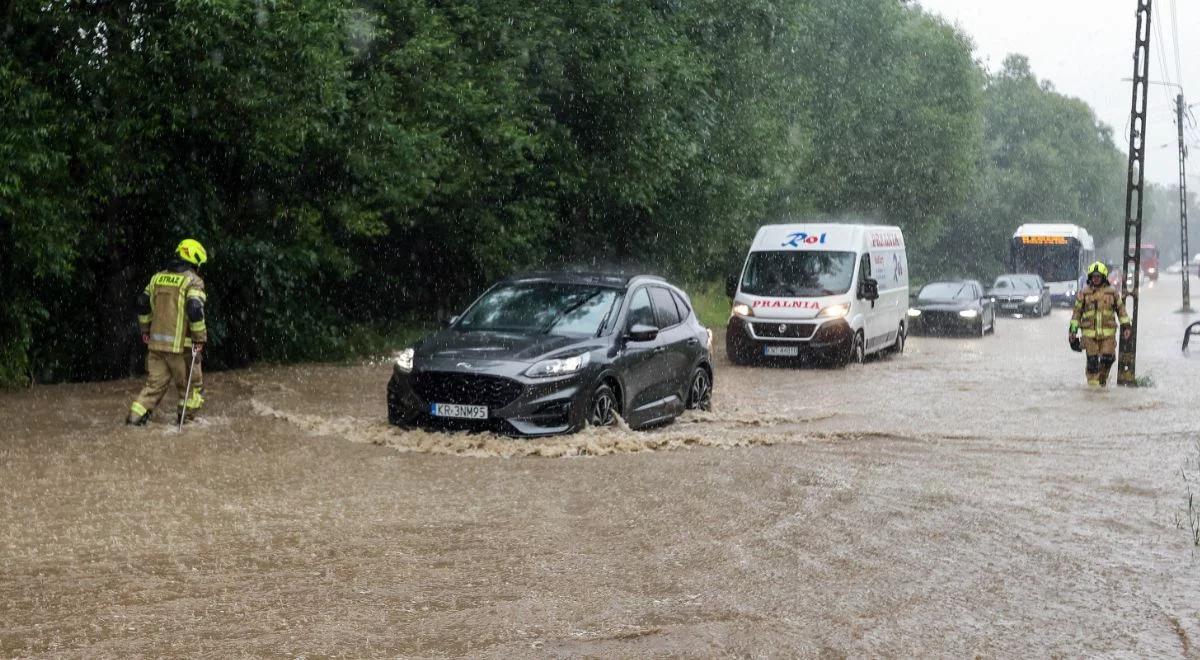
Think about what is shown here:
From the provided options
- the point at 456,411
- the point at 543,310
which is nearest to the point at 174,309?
the point at 456,411

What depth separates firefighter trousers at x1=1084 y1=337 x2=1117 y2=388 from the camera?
62.0ft

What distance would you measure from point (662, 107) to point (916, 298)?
416 inches

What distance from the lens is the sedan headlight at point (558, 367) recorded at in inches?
452

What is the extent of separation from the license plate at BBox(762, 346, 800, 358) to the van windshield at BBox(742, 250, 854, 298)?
2.99 ft

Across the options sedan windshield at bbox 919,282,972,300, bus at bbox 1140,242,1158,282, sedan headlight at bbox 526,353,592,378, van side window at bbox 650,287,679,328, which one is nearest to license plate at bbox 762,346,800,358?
van side window at bbox 650,287,679,328

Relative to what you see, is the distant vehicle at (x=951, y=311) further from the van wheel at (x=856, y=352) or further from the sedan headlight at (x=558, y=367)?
the sedan headlight at (x=558, y=367)

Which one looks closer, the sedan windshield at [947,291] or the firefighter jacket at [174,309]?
the firefighter jacket at [174,309]

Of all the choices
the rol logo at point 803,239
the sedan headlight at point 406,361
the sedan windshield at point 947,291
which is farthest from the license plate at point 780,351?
the sedan windshield at point 947,291

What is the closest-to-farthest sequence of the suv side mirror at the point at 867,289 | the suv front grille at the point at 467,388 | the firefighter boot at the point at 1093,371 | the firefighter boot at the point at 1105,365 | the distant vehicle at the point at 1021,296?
the suv front grille at the point at 467,388 → the firefighter boot at the point at 1105,365 → the firefighter boot at the point at 1093,371 → the suv side mirror at the point at 867,289 → the distant vehicle at the point at 1021,296

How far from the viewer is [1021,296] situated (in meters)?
44.0

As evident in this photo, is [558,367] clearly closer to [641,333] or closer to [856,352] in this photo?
[641,333]

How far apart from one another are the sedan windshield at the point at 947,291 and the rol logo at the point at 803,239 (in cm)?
1114

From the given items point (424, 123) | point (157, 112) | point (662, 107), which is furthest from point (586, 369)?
point (662, 107)

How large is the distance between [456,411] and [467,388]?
0.21 meters
